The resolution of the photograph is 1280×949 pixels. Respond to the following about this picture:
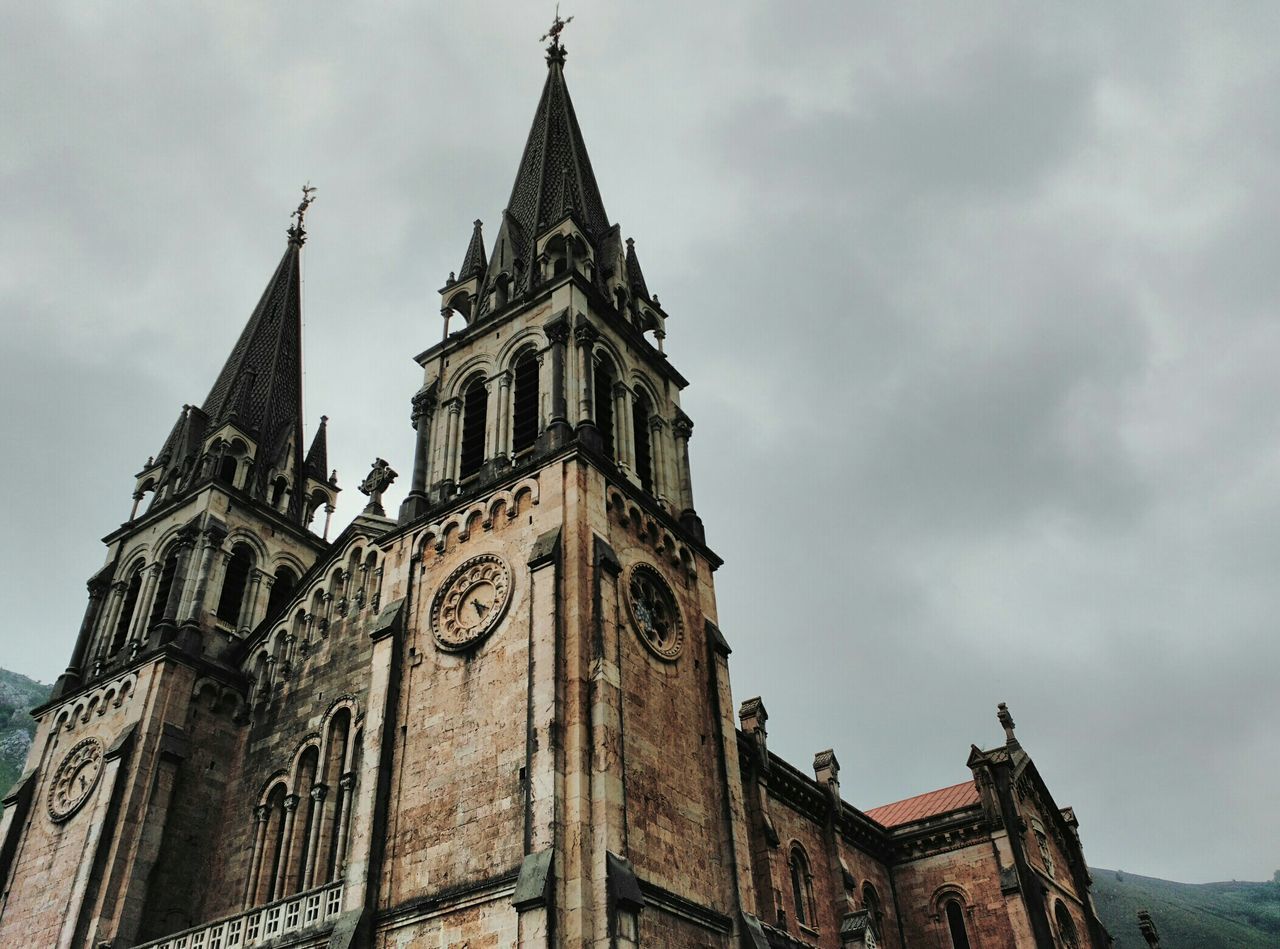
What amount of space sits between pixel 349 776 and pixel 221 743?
6.65 m

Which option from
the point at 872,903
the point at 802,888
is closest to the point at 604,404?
the point at 802,888

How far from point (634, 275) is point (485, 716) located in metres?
16.9

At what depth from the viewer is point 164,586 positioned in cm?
3375

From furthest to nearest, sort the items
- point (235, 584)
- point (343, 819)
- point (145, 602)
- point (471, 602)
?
point (235, 584) < point (145, 602) < point (343, 819) < point (471, 602)

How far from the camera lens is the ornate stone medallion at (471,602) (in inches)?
893

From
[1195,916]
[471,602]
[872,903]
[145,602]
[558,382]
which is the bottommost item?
[872,903]

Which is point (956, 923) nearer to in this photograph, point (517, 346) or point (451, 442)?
point (451, 442)

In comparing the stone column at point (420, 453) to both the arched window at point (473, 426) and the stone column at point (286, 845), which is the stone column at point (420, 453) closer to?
the arched window at point (473, 426)

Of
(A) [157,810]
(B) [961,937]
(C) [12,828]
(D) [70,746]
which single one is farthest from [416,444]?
(B) [961,937]

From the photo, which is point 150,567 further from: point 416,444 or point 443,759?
point 443,759

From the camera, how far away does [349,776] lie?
81.7 ft

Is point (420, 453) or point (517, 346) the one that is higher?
point (517, 346)

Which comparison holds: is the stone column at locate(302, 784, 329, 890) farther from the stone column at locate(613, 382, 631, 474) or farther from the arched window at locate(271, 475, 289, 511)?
the arched window at locate(271, 475, 289, 511)

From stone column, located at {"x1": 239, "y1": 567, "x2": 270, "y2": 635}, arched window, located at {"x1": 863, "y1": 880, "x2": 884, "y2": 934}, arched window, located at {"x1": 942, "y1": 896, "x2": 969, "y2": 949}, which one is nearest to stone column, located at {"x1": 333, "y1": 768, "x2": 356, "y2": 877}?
stone column, located at {"x1": 239, "y1": 567, "x2": 270, "y2": 635}
